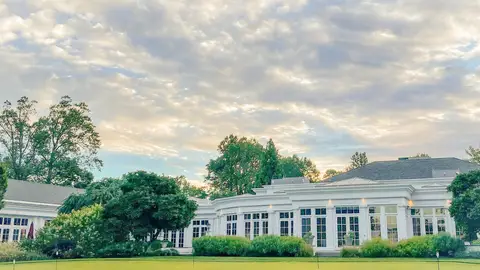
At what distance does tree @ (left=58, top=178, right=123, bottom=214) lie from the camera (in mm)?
38144

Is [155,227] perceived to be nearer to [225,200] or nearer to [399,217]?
[225,200]

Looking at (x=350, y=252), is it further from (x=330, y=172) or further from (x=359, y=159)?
(x=330, y=172)

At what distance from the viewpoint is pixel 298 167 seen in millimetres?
82375

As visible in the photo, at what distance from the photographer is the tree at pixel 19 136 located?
180ft

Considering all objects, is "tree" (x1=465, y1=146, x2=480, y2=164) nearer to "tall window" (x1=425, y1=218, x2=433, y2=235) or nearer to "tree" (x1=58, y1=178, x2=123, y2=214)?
"tall window" (x1=425, y1=218, x2=433, y2=235)

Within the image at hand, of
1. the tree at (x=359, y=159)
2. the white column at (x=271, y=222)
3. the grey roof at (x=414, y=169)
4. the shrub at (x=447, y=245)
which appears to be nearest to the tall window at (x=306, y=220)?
the white column at (x=271, y=222)

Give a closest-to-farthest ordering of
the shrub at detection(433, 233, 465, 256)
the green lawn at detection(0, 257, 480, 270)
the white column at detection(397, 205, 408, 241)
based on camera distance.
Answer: the green lawn at detection(0, 257, 480, 270), the shrub at detection(433, 233, 465, 256), the white column at detection(397, 205, 408, 241)

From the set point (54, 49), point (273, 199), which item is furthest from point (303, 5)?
point (273, 199)

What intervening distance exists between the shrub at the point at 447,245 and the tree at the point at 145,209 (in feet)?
49.3

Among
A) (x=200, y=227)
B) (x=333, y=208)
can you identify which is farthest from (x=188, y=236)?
(x=333, y=208)

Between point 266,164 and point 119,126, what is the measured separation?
66.1 feet

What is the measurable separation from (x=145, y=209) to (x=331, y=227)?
1242 centimetres

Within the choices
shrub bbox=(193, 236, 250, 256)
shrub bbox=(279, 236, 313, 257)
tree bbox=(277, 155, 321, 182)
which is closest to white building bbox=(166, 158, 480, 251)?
shrub bbox=(279, 236, 313, 257)

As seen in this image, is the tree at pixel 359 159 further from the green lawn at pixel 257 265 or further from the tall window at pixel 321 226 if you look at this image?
the green lawn at pixel 257 265
